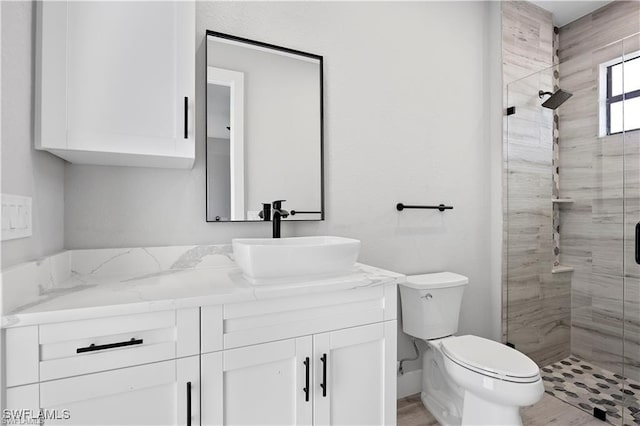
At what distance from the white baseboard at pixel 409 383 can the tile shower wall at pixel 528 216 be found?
753 mm

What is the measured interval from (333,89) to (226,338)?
1408 millimetres

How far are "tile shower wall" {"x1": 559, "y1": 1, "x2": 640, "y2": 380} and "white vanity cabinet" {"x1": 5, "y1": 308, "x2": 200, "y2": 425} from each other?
215 cm

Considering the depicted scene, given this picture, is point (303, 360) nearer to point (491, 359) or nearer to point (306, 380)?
point (306, 380)

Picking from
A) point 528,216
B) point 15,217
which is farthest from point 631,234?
point 15,217

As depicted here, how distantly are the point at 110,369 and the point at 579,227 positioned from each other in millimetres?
2453

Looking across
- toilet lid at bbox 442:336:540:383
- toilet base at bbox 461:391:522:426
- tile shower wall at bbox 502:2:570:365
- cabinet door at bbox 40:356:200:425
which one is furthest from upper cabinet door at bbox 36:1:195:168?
tile shower wall at bbox 502:2:570:365

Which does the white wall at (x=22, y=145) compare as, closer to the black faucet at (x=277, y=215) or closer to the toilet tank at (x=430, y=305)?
the black faucet at (x=277, y=215)

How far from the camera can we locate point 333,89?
1.93 m

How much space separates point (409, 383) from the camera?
215 centimetres

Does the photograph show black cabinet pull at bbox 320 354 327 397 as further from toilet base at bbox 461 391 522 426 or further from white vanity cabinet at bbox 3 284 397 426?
toilet base at bbox 461 391 522 426

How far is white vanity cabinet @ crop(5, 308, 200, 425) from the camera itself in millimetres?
923

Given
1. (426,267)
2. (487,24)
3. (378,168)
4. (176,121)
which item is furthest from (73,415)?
(487,24)

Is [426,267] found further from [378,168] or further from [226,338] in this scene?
[226,338]

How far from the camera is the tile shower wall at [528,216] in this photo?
227 cm
